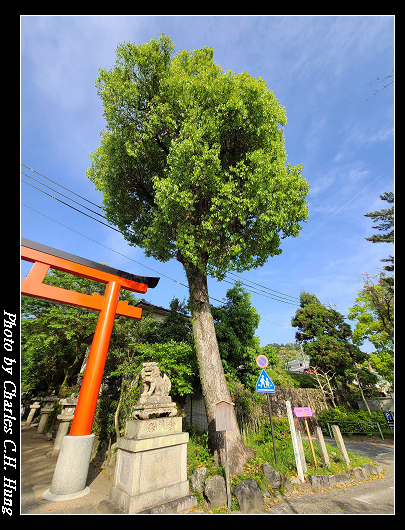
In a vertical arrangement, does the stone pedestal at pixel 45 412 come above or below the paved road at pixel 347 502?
above

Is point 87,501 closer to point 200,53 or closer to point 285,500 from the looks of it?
point 285,500

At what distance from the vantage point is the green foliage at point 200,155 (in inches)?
246

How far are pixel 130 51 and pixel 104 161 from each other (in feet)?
11.1

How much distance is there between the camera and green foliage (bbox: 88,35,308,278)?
6.25m

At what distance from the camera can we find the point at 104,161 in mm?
8062

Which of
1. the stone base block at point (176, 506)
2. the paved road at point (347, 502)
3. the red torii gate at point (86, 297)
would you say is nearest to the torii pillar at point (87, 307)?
the red torii gate at point (86, 297)

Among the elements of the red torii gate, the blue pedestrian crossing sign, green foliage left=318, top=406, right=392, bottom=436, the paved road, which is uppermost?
the red torii gate

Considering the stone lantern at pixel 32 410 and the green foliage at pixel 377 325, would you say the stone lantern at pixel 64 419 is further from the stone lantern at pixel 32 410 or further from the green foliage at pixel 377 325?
the green foliage at pixel 377 325

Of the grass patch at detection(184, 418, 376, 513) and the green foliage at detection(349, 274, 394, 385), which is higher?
the green foliage at detection(349, 274, 394, 385)

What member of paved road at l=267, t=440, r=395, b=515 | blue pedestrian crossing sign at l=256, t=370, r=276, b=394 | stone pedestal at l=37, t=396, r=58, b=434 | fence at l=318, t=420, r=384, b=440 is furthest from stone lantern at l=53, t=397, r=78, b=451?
fence at l=318, t=420, r=384, b=440

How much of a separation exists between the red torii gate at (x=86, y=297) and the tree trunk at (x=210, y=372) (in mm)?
2084

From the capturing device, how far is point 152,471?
4.25 metres

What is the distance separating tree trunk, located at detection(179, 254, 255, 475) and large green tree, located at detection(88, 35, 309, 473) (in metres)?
0.03

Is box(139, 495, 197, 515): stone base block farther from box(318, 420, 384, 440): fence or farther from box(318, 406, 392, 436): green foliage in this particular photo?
box(318, 406, 392, 436): green foliage
